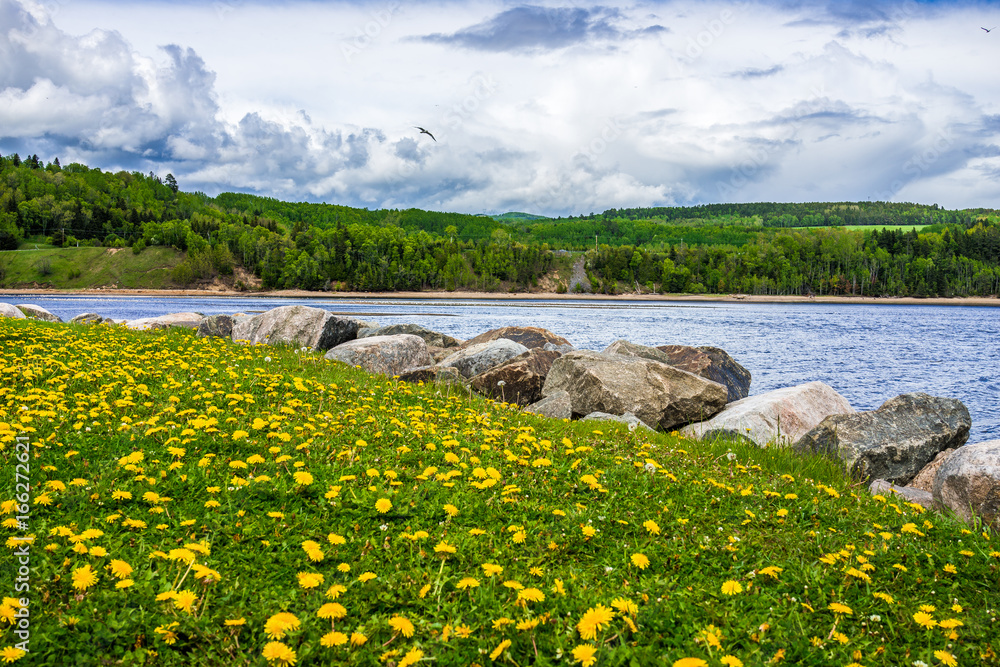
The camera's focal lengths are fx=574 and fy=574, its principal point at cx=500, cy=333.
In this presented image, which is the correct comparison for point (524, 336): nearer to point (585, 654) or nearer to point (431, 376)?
point (431, 376)

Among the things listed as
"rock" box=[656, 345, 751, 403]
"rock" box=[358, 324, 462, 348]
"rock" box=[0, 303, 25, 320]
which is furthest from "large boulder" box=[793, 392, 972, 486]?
"rock" box=[0, 303, 25, 320]

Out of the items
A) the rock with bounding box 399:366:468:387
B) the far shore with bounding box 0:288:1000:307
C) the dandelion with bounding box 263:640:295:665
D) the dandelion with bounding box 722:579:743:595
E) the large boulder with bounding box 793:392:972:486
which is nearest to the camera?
the dandelion with bounding box 263:640:295:665

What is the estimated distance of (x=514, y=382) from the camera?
15203mm

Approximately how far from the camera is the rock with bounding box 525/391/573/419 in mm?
12516

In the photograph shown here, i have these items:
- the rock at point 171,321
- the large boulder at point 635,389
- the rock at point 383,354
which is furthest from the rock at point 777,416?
the rock at point 171,321

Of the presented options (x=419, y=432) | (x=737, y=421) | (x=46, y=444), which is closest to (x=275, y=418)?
(x=419, y=432)

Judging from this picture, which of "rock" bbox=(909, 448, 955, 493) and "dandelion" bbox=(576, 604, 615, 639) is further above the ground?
"dandelion" bbox=(576, 604, 615, 639)

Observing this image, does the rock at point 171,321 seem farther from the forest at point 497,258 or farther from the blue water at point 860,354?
the forest at point 497,258

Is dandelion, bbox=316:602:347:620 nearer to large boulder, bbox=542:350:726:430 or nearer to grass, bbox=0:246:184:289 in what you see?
large boulder, bbox=542:350:726:430

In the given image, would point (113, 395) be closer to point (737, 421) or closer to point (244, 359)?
point (244, 359)

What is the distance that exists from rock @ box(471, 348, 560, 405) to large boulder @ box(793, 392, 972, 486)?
6573 mm

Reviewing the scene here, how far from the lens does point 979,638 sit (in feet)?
12.5

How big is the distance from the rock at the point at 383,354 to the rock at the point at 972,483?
11.3 m

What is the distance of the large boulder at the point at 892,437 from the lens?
33.3 feet
